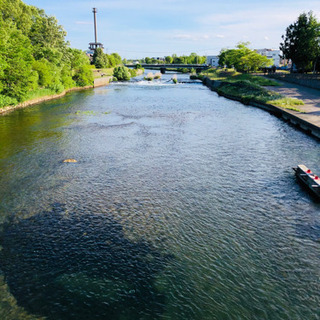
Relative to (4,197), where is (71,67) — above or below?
above

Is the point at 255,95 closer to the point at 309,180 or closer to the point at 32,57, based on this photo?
the point at 309,180

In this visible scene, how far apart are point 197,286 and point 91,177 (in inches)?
571

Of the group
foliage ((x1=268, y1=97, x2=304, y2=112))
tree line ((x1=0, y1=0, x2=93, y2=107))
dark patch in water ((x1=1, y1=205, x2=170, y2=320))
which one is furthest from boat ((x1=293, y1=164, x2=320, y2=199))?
tree line ((x1=0, y1=0, x2=93, y2=107))

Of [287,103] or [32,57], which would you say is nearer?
[287,103]

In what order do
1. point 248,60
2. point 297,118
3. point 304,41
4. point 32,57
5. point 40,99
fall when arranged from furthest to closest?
point 248,60 → point 304,41 → point 40,99 → point 32,57 → point 297,118

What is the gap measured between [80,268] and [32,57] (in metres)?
62.1

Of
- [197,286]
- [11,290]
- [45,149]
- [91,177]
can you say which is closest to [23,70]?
[45,149]

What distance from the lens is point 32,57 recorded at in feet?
208

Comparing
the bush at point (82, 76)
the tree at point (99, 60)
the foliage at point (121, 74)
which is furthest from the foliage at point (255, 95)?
the tree at point (99, 60)

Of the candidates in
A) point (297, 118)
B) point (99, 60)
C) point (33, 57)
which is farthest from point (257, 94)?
point (99, 60)

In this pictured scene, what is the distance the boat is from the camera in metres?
20.6

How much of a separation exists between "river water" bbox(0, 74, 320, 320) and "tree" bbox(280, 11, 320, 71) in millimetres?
64303

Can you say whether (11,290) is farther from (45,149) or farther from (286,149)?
(286,149)

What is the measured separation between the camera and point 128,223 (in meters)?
17.5
